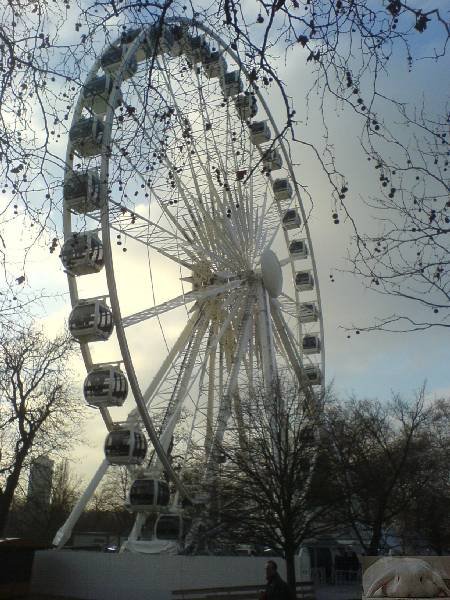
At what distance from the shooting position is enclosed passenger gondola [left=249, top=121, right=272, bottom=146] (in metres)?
25.2

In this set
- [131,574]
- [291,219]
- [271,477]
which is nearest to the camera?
[131,574]

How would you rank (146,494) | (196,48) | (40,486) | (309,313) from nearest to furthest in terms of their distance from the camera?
1. (196,48)
2. (146,494)
3. (309,313)
4. (40,486)

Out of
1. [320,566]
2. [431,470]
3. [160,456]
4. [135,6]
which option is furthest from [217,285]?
[320,566]

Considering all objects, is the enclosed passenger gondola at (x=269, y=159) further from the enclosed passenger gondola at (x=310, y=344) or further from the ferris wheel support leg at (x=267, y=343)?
the enclosed passenger gondola at (x=310, y=344)

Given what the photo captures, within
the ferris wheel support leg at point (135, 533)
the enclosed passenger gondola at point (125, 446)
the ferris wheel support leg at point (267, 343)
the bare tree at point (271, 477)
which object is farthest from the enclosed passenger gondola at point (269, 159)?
the ferris wheel support leg at point (135, 533)

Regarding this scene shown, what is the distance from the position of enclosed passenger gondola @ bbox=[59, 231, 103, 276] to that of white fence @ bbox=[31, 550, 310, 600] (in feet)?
25.3

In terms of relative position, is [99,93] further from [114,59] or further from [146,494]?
[146,494]

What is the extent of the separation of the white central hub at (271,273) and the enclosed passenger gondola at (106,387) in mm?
6898

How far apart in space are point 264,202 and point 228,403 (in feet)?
25.8

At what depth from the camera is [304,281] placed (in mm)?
28891

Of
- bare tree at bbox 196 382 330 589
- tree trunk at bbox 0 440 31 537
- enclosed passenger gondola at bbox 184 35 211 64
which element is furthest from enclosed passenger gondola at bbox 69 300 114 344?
enclosed passenger gondola at bbox 184 35 211 64

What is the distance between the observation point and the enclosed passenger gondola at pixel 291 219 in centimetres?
2752

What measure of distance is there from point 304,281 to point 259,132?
264 inches

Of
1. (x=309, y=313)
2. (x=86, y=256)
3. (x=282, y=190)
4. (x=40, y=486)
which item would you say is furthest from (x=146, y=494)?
(x=40, y=486)
